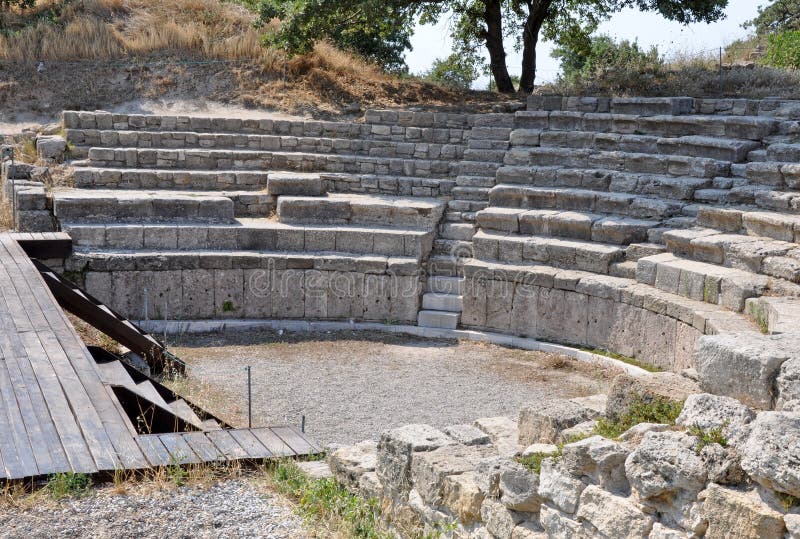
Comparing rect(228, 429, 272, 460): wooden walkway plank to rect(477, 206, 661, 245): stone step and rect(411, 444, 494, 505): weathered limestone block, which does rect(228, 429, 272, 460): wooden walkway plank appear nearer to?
rect(411, 444, 494, 505): weathered limestone block

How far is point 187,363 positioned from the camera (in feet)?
36.2

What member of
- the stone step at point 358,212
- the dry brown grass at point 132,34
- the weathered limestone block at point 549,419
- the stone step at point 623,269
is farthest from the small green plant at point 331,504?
the dry brown grass at point 132,34

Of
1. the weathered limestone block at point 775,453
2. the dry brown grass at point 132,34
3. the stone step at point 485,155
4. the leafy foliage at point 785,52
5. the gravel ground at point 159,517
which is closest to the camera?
the weathered limestone block at point 775,453

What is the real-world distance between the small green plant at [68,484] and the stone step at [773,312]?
5667mm

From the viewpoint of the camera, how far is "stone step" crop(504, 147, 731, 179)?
12.1m

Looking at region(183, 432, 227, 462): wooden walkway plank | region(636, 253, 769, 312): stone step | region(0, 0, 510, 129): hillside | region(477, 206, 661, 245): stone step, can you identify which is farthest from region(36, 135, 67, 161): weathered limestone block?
region(183, 432, 227, 462): wooden walkway plank

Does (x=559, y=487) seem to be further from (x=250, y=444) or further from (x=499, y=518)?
(x=250, y=444)

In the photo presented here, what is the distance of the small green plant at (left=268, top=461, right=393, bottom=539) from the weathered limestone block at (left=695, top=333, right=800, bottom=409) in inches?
82.8

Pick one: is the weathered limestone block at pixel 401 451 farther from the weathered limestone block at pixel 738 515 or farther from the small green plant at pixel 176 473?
the weathered limestone block at pixel 738 515

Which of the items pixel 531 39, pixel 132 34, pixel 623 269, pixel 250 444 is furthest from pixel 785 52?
pixel 250 444

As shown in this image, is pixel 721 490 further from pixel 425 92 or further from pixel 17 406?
pixel 425 92

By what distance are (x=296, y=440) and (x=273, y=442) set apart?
0.20 m

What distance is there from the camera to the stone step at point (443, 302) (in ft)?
41.3

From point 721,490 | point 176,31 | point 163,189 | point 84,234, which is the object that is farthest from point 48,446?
point 176,31
